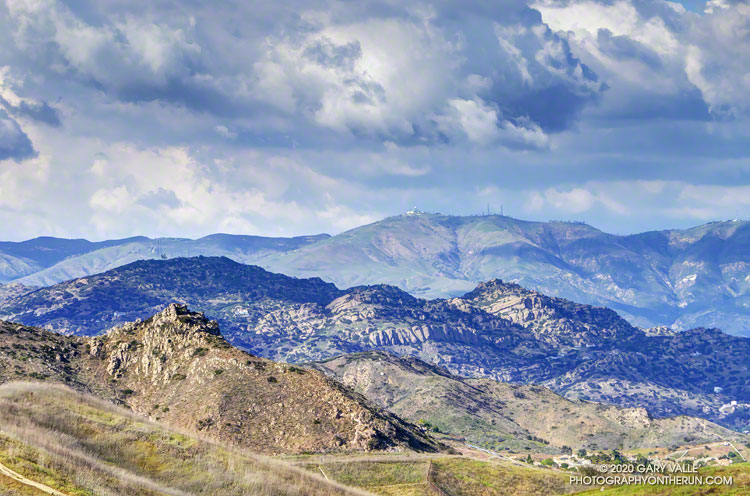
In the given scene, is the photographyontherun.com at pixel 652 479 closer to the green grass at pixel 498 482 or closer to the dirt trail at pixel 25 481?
the green grass at pixel 498 482

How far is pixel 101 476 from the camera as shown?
86562mm

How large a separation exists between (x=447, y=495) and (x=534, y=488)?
962 inches

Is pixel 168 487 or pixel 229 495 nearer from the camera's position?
pixel 168 487

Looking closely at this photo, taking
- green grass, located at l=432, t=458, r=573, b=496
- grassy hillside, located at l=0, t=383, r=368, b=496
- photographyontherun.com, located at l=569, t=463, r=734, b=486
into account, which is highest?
grassy hillside, located at l=0, t=383, r=368, b=496

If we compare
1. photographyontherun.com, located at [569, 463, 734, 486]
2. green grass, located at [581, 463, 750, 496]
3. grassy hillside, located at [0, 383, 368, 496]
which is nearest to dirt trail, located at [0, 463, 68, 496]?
grassy hillside, located at [0, 383, 368, 496]

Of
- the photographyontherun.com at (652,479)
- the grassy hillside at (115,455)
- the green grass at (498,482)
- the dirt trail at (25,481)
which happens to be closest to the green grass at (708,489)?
the photographyontherun.com at (652,479)

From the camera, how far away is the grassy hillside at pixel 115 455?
8506cm

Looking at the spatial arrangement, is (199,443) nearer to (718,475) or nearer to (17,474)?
(17,474)

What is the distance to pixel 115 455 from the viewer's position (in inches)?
4264

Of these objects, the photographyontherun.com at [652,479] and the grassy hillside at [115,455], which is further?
the photographyontherun.com at [652,479]

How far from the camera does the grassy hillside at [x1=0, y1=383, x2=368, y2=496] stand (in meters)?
85.1

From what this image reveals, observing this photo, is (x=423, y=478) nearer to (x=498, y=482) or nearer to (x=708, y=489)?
(x=498, y=482)

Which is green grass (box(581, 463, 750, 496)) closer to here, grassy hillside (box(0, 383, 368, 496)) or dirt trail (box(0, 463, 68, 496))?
grassy hillside (box(0, 383, 368, 496))

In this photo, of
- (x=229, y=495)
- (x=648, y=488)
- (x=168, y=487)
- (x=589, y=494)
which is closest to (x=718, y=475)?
(x=648, y=488)
